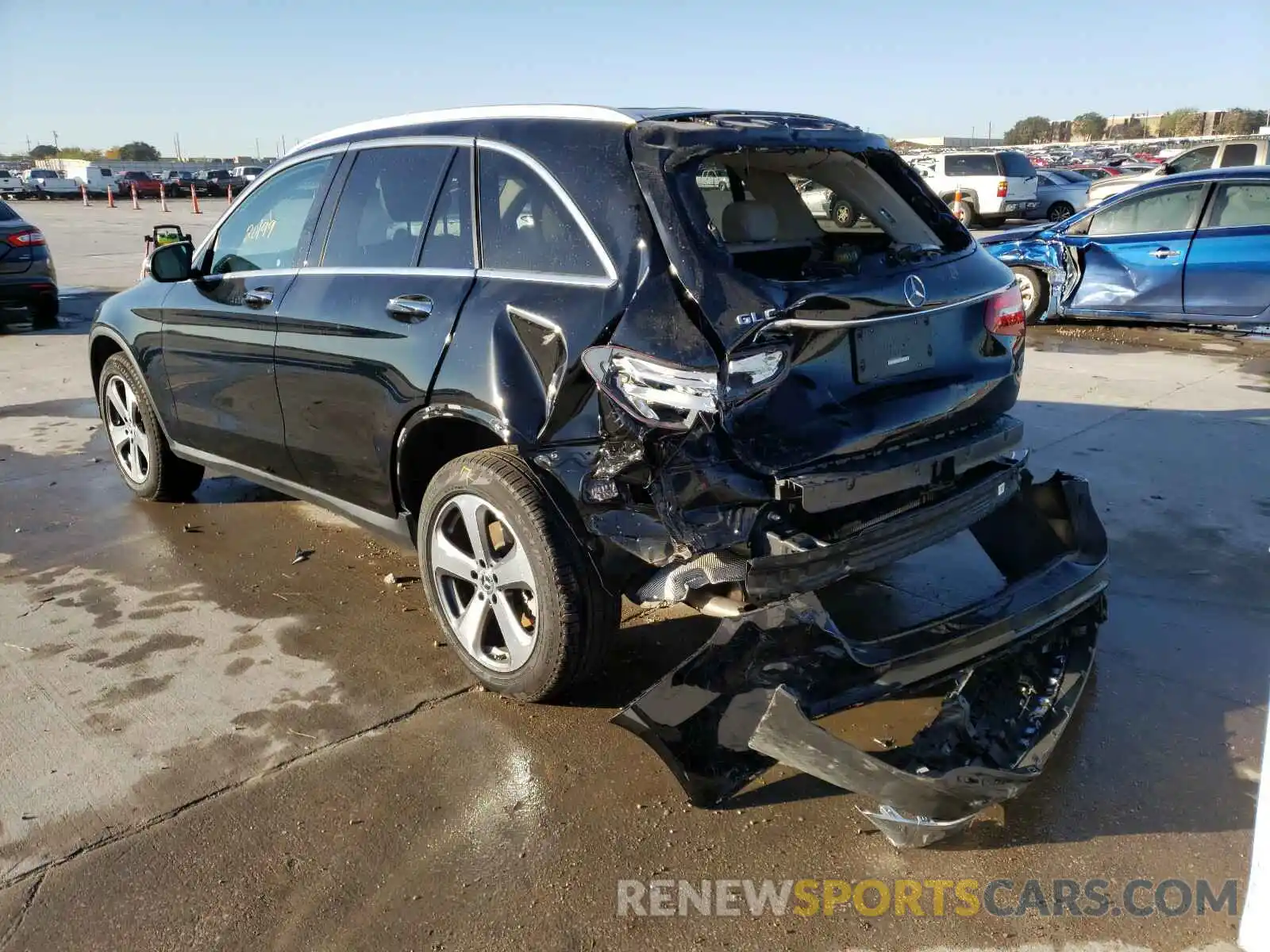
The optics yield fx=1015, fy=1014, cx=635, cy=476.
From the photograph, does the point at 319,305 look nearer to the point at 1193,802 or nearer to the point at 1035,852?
the point at 1035,852

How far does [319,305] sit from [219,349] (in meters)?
0.91

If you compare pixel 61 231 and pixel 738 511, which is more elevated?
pixel 61 231

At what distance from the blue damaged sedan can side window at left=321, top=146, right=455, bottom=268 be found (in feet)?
20.2

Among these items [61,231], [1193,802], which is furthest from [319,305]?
[61,231]

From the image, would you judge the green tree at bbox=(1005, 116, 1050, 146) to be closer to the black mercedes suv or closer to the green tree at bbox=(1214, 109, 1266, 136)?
the green tree at bbox=(1214, 109, 1266, 136)

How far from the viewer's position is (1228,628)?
397 cm

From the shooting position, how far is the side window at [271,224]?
441cm

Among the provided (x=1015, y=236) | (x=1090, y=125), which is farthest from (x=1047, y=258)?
(x=1090, y=125)

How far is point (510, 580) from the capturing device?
3.35 meters

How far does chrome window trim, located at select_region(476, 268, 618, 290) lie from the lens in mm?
3084

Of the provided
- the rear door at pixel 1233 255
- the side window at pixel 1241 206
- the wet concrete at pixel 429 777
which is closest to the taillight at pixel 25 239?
the wet concrete at pixel 429 777

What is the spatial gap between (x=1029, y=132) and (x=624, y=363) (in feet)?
385

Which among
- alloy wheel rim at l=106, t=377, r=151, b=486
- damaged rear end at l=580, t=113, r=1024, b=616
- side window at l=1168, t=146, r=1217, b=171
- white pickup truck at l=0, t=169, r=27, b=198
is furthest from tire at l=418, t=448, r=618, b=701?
white pickup truck at l=0, t=169, r=27, b=198

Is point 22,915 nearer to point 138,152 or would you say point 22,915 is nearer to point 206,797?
point 206,797
